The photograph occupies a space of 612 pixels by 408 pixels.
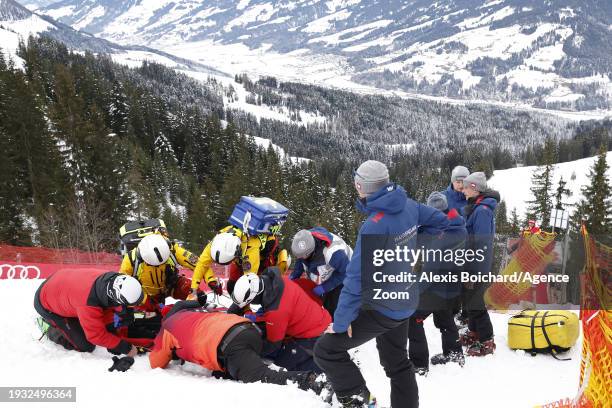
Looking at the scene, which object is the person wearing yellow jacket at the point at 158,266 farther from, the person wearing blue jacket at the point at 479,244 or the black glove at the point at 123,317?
the person wearing blue jacket at the point at 479,244

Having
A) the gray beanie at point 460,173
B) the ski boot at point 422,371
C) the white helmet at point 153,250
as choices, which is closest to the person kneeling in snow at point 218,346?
the white helmet at point 153,250

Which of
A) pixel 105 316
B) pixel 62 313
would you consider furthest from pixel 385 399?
pixel 62 313

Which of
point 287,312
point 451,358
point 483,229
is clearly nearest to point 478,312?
point 451,358

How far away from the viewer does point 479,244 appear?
5.52 meters

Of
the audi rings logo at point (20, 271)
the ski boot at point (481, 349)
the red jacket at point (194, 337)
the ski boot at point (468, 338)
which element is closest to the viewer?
the red jacket at point (194, 337)

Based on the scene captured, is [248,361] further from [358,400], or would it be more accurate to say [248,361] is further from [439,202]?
[439,202]

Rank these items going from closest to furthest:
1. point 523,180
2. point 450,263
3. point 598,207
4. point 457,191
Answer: point 450,263 → point 457,191 → point 598,207 → point 523,180

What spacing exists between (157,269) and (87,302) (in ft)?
4.09

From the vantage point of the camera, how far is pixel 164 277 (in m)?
6.25

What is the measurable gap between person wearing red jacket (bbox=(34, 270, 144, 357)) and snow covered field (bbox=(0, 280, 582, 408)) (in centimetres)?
19

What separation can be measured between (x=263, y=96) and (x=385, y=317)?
178 meters

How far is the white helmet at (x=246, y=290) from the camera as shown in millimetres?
4746

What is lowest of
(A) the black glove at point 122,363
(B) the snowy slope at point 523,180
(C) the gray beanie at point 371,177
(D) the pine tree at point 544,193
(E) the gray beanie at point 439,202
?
(B) the snowy slope at point 523,180

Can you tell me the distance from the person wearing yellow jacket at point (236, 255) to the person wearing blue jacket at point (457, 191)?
2.42 metres
